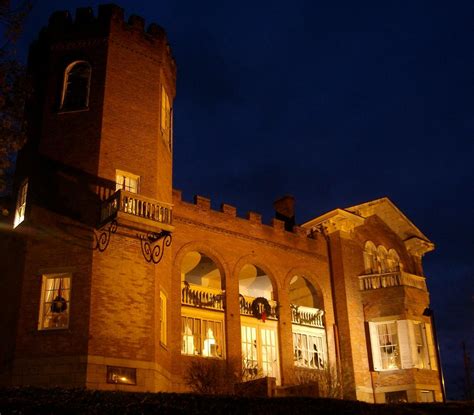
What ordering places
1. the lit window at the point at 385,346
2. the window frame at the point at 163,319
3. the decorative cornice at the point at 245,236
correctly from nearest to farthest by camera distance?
the window frame at the point at 163,319, the decorative cornice at the point at 245,236, the lit window at the point at 385,346

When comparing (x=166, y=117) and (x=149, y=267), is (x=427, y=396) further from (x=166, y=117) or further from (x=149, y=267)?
(x=166, y=117)

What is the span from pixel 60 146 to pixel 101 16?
5721 millimetres

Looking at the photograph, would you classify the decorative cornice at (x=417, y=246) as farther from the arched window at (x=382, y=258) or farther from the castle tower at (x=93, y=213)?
the castle tower at (x=93, y=213)

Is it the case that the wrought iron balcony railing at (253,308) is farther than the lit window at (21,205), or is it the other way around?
the wrought iron balcony railing at (253,308)

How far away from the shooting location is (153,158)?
930 inches

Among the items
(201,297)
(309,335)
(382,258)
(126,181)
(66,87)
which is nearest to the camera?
(126,181)

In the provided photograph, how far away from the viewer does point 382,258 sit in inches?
1364

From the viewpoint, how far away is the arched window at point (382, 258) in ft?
113

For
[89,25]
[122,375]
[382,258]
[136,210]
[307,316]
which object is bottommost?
[122,375]

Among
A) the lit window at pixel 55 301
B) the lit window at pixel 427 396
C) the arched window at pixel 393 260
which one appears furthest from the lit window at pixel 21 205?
the arched window at pixel 393 260

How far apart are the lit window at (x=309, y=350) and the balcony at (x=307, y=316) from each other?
0.53 m

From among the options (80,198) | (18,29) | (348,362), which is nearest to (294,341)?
(348,362)

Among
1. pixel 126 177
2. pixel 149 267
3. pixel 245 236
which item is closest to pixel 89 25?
pixel 126 177

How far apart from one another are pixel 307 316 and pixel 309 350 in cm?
162
